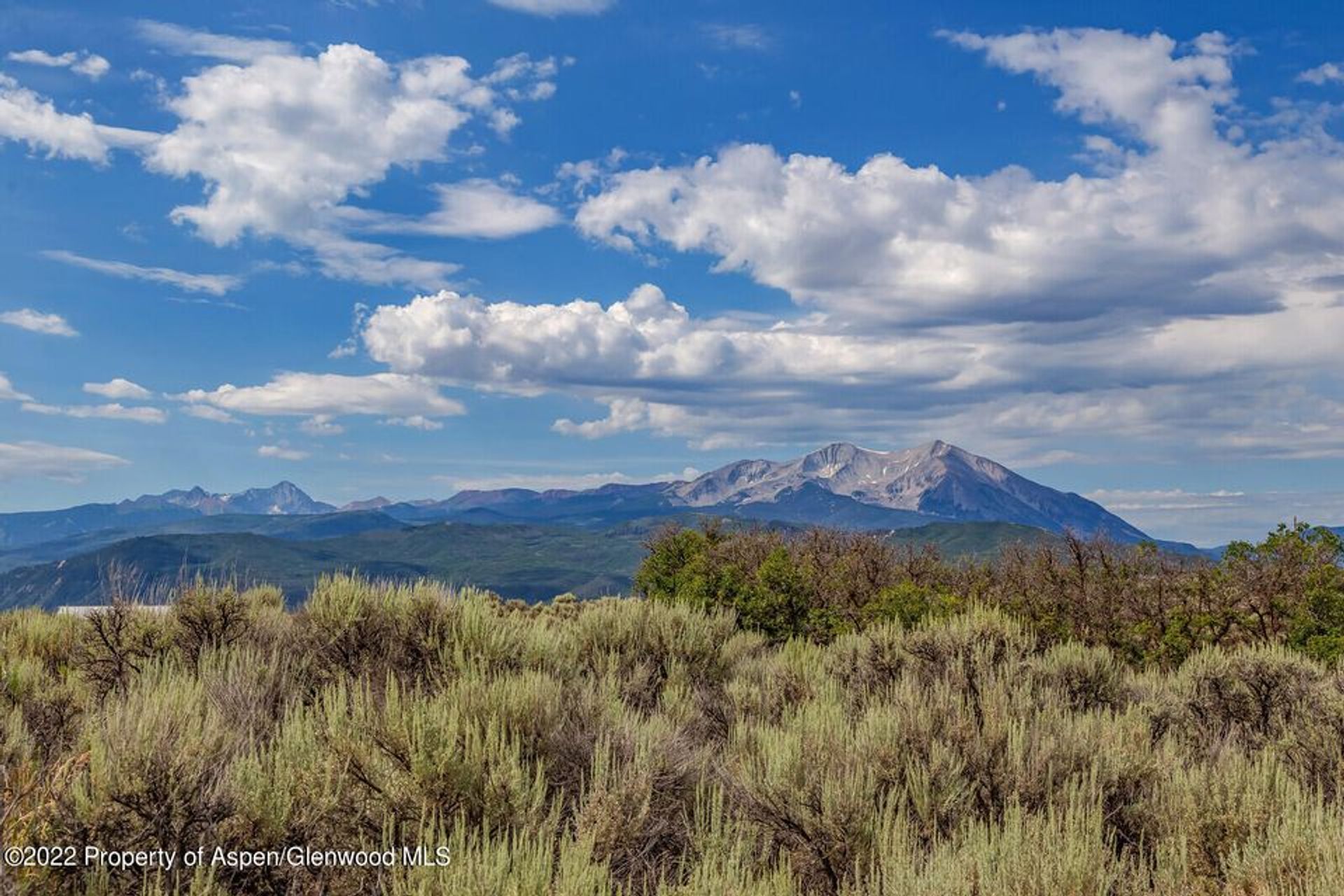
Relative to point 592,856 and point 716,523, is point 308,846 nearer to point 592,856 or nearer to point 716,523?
point 592,856

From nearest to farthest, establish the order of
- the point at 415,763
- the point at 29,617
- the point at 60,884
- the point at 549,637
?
the point at 60,884 < the point at 415,763 < the point at 549,637 < the point at 29,617

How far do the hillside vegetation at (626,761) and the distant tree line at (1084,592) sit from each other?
15.9 feet

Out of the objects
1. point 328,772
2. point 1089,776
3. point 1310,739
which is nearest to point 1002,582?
point 1310,739

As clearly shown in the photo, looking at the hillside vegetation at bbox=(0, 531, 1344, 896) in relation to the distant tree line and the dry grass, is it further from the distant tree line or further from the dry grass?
the distant tree line

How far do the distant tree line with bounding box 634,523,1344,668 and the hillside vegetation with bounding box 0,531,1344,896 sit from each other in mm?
4855

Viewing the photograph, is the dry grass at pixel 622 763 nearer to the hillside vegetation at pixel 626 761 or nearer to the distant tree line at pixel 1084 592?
the hillside vegetation at pixel 626 761

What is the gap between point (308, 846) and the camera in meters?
5.11

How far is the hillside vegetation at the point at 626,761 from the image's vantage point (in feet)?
15.5

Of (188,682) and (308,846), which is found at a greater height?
(188,682)

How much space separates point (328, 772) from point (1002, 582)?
21857 mm

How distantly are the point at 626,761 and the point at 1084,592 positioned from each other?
18253 millimetres

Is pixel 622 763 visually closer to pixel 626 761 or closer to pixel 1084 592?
pixel 626 761

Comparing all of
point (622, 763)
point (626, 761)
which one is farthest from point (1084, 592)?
point (626, 761)

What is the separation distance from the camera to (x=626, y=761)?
19.9 feet
